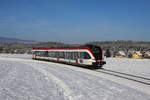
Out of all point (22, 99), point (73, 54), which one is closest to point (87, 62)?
point (73, 54)

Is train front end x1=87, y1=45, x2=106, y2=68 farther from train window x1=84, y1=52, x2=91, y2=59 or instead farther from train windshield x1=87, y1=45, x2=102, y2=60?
train window x1=84, y1=52, x2=91, y2=59

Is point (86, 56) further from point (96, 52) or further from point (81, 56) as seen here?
point (96, 52)

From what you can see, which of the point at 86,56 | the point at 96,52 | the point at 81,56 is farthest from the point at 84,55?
the point at 96,52

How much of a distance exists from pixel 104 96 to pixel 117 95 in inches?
28.7

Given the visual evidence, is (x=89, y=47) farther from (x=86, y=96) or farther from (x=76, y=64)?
(x=86, y=96)

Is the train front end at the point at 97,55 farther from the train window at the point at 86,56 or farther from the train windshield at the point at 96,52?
the train window at the point at 86,56

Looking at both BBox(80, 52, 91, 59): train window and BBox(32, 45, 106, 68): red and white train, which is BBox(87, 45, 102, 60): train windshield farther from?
BBox(80, 52, 91, 59): train window

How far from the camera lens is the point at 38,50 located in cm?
4372

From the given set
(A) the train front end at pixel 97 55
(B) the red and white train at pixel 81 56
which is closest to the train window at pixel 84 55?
(B) the red and white train at pixel 81 56

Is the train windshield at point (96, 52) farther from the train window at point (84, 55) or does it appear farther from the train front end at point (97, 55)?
the train window at point (84, 55)

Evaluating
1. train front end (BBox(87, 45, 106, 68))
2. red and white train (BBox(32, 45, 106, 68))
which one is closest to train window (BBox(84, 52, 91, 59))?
red and white train (BBox(32, 45, 106, 68))

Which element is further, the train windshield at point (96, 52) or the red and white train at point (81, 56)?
the train windshield at point (96, 52)

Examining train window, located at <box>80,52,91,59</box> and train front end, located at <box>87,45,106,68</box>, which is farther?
train window, located at <box>80,52,91,59</box>

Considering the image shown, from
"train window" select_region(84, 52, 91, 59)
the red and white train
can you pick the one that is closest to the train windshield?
the red and white train
